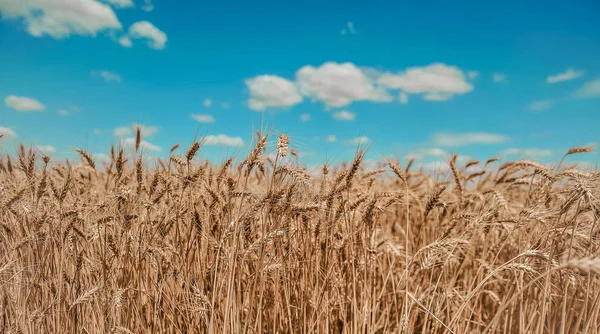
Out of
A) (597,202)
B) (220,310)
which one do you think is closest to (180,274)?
(220,310)

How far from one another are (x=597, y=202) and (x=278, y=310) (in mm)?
1914

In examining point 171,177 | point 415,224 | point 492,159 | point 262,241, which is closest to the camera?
point 262,241

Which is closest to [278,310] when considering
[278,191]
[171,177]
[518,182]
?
[278,191]

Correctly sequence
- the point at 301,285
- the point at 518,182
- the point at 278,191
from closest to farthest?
the point at 278,191 → the point at 301,285 → the point at 518,182

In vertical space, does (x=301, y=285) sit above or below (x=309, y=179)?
below

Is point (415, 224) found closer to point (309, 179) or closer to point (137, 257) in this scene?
point (309, 179)

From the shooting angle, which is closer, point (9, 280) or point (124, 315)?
point (124, 315)

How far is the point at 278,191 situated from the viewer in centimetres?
230

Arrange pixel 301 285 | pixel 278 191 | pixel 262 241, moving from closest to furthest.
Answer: pixel 262 241 → pixel 278 191 → pixel 301 285

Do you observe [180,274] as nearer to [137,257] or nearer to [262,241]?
[137,257]

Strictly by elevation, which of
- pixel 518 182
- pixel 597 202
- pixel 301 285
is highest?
pixel 518 182

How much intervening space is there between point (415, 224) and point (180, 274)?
3.11 m

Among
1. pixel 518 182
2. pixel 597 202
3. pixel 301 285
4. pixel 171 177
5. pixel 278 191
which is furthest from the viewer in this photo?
pixel 518 182

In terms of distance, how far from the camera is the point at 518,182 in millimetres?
4203
